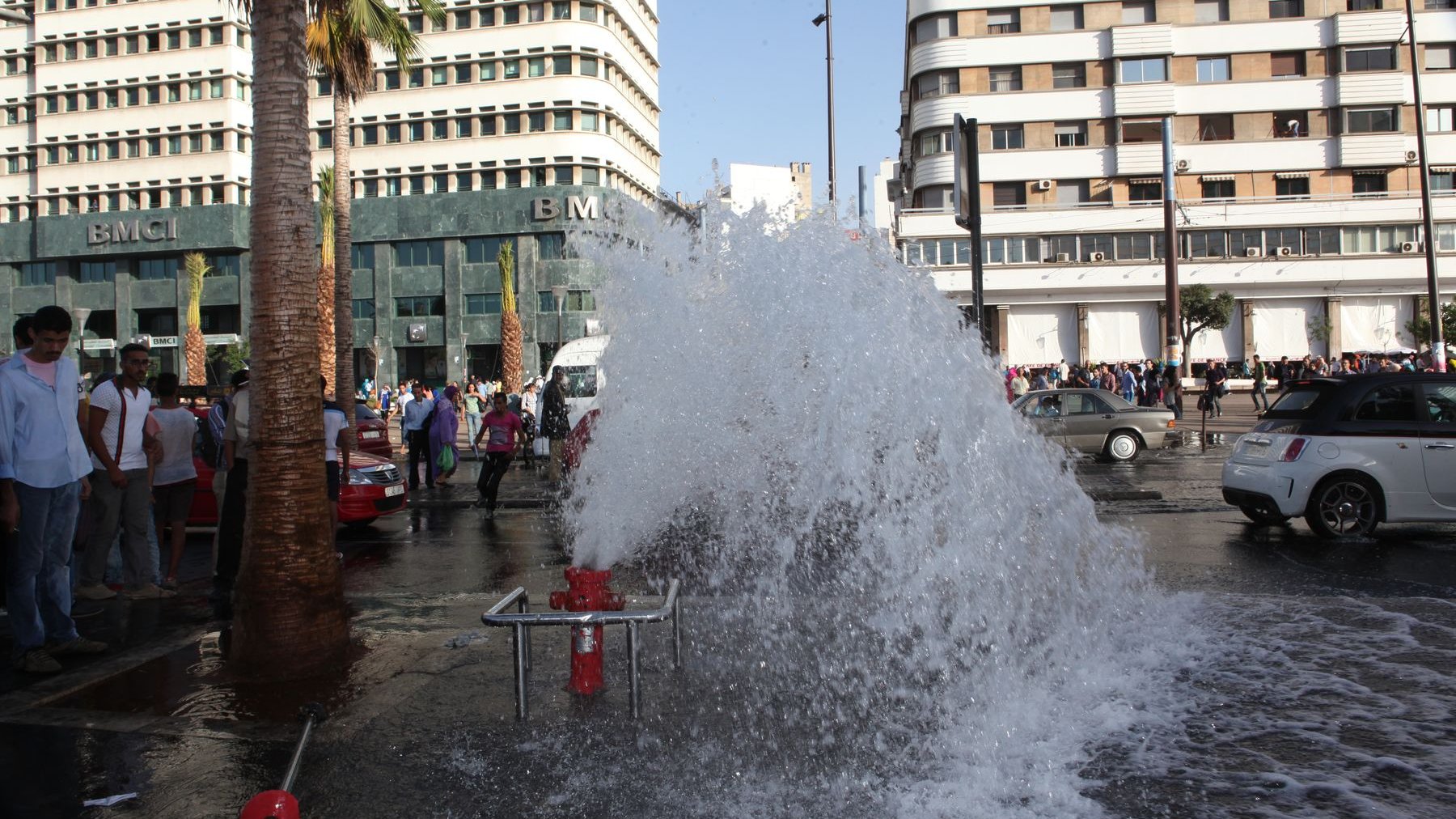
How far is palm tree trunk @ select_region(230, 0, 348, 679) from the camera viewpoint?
19.1 ft

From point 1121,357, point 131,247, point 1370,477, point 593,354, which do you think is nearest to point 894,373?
point 1370,477

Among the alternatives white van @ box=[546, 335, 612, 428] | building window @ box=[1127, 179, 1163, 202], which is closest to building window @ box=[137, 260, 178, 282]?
white van @ box=[546, 335, 612, 428]

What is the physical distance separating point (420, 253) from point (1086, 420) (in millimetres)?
42508

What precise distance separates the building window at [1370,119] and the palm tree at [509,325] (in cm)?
4091

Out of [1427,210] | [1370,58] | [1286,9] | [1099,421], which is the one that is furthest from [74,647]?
[1370,58]

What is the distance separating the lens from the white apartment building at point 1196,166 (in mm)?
49219

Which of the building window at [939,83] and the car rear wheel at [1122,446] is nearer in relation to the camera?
the car rear wheel at [1122,446]

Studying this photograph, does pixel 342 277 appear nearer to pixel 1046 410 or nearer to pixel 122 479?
pixel 122 479

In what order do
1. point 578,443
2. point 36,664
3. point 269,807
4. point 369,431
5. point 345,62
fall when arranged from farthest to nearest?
1. point 345,62
2. point 369,431
3. point 578,443
4. point 36,664
5. point 269,807

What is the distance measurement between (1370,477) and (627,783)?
8735mm

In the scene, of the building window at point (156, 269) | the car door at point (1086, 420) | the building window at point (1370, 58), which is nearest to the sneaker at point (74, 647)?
the car door at point (1086, 420)

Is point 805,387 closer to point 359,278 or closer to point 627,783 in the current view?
point 627,783

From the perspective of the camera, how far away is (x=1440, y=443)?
9609 mm

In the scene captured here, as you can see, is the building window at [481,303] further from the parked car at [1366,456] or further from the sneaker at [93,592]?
the parked car at [1366,456]
